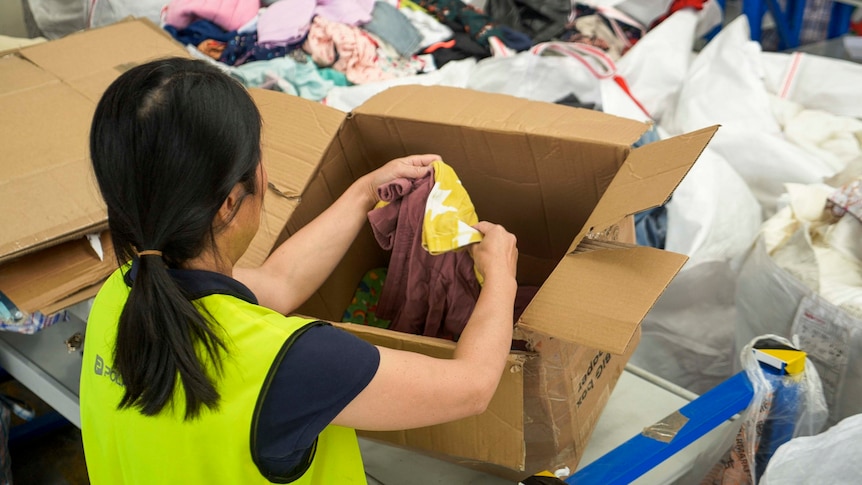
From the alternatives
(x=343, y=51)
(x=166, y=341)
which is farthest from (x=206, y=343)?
(x=343, y=51)

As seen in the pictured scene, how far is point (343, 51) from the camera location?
7.45 feet

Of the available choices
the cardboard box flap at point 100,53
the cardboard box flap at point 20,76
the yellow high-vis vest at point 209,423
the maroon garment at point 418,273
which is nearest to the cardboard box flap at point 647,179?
the maroon garment at point 418,273

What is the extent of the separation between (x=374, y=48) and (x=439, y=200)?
125 centimetres

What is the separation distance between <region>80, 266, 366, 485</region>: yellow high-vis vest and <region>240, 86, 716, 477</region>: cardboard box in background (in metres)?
0.22

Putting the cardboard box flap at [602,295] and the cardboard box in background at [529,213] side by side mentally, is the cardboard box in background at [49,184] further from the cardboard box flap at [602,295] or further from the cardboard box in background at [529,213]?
the cardboard box flap at [602,295]

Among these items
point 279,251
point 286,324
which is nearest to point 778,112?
point 279,251

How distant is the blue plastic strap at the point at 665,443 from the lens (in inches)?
39.8

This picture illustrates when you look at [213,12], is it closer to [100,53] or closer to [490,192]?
[100,53]

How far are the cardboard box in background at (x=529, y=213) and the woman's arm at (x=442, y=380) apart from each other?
4cm

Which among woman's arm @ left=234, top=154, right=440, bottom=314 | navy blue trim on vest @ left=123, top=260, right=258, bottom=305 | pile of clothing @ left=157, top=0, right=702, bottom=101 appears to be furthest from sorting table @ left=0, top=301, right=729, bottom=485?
pile of clothing @ left=157, top=0, right=702, bottom=101

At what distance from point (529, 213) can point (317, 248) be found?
403mm

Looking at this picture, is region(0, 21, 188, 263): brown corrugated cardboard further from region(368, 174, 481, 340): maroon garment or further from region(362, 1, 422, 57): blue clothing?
region(362, 1, 422, 57): blue clothing

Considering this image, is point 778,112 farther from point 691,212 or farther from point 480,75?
point 480,75

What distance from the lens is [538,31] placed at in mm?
2729
